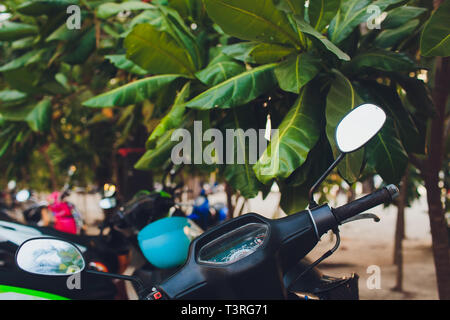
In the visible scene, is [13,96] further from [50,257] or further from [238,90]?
[238,90]

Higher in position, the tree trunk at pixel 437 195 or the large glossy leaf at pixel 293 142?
the large glossy leaf at pixel 293 142

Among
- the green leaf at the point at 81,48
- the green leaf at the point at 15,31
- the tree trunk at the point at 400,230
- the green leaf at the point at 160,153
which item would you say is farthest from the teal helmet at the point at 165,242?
the tree trunk at the point at 400,230

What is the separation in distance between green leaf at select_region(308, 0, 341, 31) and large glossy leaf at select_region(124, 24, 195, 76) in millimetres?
633

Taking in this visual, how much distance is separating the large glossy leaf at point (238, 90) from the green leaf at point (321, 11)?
10.3 inches

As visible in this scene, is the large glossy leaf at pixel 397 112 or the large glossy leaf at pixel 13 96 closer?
the large glossy leaf at pixel 397 112

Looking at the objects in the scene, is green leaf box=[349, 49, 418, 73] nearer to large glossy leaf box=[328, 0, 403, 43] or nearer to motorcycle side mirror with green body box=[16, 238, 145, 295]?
large glossy leaf box=[328, 0, 403, 43]

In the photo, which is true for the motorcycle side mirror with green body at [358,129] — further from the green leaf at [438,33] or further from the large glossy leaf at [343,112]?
the green leaf at [438,33]

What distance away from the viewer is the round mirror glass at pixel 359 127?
1077 mm

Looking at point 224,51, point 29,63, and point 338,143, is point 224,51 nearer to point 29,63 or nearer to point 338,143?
point 338,143

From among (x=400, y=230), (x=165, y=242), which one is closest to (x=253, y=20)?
(x=165, y=242)

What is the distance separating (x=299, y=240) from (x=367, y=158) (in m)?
0.65

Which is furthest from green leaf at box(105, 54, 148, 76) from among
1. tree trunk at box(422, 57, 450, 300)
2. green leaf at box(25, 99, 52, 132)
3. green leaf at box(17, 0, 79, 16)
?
tree trunk at box(422, 57, 450, 300)

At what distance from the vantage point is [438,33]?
4.49ft

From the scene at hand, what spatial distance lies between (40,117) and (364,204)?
2.49 metres
